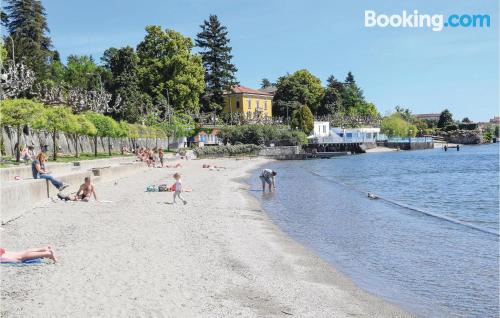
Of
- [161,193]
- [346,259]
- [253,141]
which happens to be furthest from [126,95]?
[346,259]

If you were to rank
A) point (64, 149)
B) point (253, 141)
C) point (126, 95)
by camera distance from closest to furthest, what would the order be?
point (64, 149) < point (126, 95) < point (253, 141)

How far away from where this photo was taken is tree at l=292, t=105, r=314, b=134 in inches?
4336

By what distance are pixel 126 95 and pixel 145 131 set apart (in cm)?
1157

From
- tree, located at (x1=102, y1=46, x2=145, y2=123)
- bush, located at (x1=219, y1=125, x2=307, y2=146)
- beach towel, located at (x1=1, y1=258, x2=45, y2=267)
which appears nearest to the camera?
beach towel, located at (x1=1, y1=258, x2=45, y2=267)

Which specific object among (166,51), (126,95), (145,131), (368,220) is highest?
(166,51)

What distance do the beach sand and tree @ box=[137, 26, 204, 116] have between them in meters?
63.8

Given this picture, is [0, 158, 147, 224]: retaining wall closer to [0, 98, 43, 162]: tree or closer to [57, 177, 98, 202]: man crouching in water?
[57, 177, 98, 202]: man crouching in water

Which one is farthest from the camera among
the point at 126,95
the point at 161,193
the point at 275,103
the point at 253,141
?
the point at 275,103

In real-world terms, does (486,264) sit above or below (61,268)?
below

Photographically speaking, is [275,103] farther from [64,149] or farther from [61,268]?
[61,268]

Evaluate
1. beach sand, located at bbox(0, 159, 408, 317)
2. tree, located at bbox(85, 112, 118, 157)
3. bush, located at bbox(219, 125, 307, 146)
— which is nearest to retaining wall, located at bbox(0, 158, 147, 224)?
beach sand, located at bbox(0, 159, 408, 317)

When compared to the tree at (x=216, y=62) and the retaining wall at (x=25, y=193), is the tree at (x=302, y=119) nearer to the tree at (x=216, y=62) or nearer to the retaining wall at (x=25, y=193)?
the tree at (x=216, y=62)

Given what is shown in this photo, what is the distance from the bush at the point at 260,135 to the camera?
90.2 meters

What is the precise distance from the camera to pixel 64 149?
46.7m
